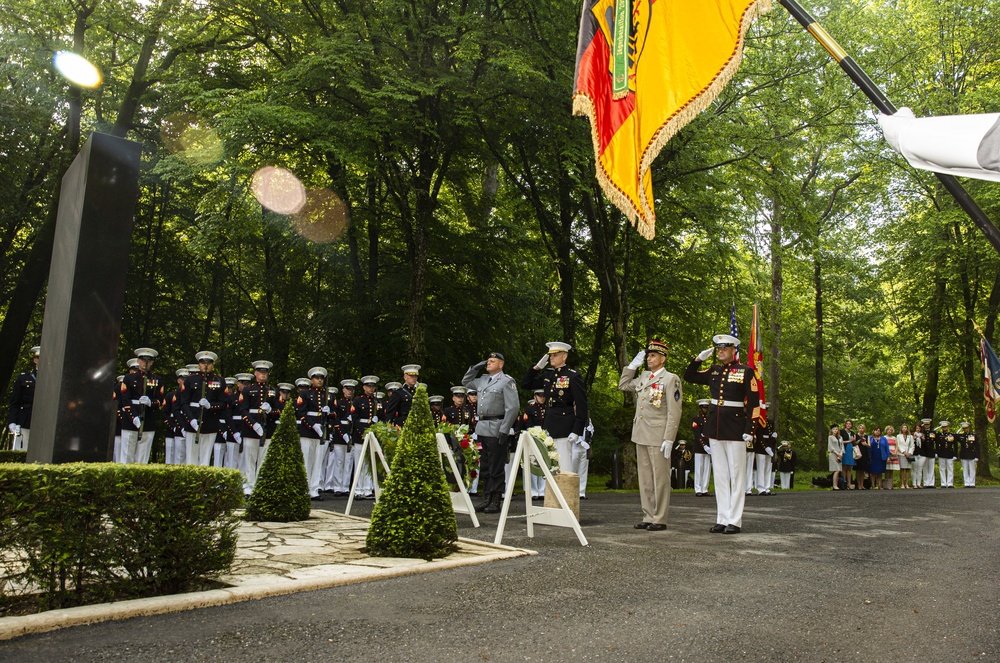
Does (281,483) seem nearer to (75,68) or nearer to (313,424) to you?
(313,424)

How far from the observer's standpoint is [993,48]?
94.5 feet

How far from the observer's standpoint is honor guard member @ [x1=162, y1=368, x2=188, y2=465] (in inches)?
531

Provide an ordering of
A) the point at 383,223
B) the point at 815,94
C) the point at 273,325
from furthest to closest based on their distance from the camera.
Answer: the point at 273,325 → the point at 383,223 → the point at 815,94

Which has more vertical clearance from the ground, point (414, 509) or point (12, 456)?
point (12, 456)

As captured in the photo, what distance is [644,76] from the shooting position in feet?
24.3

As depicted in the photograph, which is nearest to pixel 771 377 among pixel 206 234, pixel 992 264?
pixel 992 264

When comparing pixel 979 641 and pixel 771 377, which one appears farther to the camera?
pixel 771 377

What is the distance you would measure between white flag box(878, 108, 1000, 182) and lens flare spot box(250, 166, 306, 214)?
2025 cm

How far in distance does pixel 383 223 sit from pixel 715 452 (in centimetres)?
1550

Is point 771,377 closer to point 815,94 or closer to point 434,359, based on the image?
point 815,94

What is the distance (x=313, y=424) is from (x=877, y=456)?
19394 millimetres

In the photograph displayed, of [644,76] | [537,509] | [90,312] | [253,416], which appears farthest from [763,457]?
→ [90,312]

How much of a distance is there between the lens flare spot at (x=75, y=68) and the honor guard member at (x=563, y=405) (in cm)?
1788

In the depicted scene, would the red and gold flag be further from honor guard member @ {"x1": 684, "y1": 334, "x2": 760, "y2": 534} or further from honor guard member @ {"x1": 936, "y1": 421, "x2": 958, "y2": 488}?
honor guard member @ {"x1": 936, "y1": 421, "x2": 958, "y2": 488}
